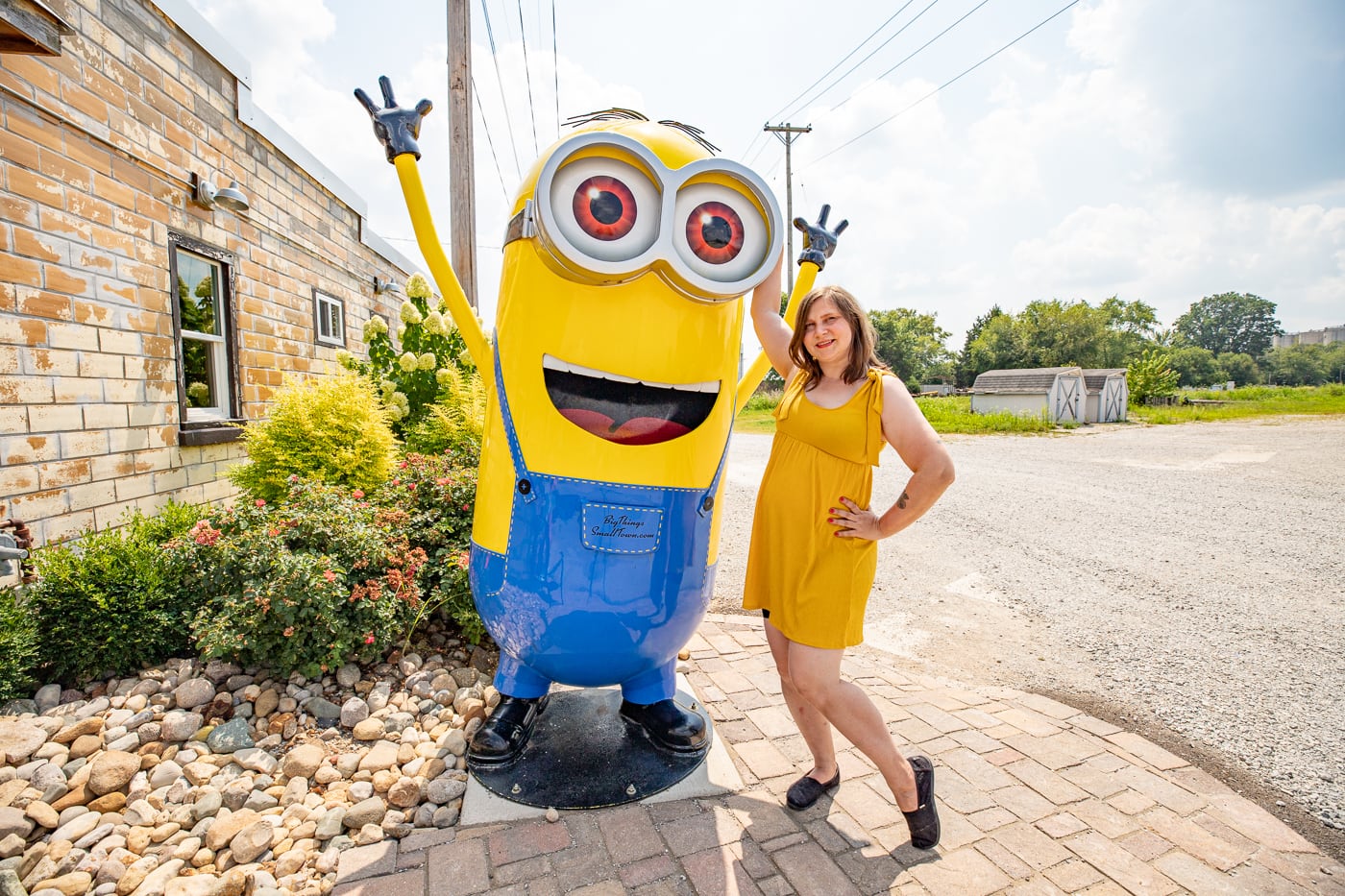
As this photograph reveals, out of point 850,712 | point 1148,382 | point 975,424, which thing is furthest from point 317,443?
point 1148,382

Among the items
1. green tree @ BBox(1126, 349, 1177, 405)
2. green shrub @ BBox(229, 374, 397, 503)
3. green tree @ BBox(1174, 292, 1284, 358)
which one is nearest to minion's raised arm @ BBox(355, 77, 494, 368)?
green shrub @ BBox(229, 374, 397, 503)

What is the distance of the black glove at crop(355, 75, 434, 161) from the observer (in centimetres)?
208

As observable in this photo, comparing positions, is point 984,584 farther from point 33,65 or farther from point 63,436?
point 33,65

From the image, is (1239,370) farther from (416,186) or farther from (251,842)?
(251,842)

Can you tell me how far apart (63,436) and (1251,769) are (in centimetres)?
587

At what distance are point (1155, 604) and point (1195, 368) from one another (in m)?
79.5

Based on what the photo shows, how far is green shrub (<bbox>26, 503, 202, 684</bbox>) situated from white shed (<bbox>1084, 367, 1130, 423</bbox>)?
25837 millimetres

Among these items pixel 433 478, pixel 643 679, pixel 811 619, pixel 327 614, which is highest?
pixel 433 478

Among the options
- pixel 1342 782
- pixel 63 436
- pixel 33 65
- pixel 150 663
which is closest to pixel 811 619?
pixel 1342 782

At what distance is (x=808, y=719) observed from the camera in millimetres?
2131

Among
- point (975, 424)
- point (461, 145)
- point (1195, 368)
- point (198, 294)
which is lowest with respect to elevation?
point (975, 424)

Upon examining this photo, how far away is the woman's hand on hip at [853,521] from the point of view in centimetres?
187

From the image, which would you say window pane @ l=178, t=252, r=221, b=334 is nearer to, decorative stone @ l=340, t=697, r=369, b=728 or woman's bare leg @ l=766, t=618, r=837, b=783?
decorative stone @ l=340, t=697, r=369, b=728

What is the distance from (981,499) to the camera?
316 inches
